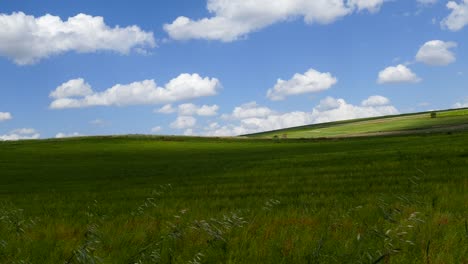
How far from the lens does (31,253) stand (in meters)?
5.22

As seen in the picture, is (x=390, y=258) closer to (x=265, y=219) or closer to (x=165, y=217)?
(x=265, y=219)

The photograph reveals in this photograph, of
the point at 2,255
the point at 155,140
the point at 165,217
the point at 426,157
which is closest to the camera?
the point at 2,255

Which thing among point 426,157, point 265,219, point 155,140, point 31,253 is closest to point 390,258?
point 265,219

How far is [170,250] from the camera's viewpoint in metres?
4.88

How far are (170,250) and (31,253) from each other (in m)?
1.67

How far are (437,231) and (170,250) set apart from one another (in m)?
3.14

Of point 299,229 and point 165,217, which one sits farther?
point 165,217

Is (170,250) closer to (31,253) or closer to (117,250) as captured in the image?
(117,250)

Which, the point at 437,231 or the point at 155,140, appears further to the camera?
the point at 155,140

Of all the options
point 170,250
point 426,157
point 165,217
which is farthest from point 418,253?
point 426,157

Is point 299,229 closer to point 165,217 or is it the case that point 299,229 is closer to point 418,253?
point 418,253

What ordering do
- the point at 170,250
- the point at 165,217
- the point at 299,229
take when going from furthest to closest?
the point at 165,217 → the point at 299,229 → the point at 170,250

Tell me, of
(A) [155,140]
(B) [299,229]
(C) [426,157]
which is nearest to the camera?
(B) [299,229]

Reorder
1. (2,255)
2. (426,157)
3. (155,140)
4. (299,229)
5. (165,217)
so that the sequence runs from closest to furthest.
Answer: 1. (2,255)
2. (299,229)
3. (165,217)
4. (426,157)
5. (155,140)
